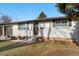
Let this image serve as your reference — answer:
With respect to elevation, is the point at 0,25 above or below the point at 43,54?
above

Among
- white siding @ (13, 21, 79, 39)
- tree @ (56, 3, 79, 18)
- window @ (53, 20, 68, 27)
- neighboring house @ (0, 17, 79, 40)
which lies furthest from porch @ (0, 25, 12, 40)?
tree @ (56, 3, 79, 18)

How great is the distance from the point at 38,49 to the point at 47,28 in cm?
58

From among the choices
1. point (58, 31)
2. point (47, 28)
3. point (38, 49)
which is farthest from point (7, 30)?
point (58, 31)

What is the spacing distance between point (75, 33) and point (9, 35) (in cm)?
144

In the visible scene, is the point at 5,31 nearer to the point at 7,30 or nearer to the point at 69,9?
the point at 7,30

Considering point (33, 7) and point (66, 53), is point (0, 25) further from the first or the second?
point (66, 53)

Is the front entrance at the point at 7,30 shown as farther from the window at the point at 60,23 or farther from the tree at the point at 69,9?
the tree at the point at 69,9

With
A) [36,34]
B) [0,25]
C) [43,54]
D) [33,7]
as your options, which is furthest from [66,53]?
[0,25]

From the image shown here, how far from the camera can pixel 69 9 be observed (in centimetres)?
533

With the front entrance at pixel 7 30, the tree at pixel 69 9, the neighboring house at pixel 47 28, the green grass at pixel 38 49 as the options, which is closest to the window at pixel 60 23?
the neighboring house at pixel 47 28

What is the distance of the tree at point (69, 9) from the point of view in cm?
514

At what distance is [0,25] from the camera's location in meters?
5.44

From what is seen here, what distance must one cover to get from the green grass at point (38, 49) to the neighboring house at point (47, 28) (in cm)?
22

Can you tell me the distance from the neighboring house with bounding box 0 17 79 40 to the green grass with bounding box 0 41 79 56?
0.73 ft
